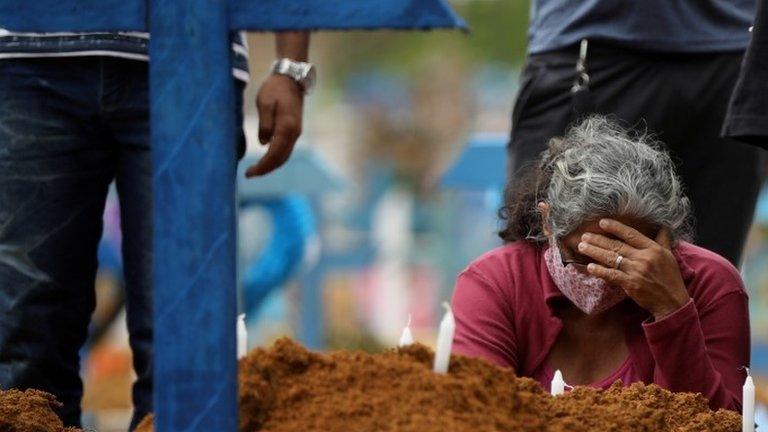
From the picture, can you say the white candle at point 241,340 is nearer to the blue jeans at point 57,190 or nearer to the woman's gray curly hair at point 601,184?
the blue jeans at point 57,190

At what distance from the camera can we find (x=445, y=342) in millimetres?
1693

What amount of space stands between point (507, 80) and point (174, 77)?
14749 millimetres

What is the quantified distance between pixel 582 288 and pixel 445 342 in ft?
3.51

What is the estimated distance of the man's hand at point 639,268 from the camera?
260 cm

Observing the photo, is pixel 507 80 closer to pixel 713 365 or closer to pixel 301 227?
pixel 301 227

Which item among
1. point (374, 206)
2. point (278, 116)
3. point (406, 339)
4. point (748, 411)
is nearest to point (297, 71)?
point (278, 116)

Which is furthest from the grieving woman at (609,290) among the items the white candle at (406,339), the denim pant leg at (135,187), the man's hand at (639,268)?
the white candle at (406,339)

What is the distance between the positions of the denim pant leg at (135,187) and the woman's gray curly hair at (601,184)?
813 mm

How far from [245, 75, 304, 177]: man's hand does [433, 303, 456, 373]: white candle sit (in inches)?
45.6

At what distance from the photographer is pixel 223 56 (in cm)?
159

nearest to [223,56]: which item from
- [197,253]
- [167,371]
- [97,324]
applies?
[197,253]

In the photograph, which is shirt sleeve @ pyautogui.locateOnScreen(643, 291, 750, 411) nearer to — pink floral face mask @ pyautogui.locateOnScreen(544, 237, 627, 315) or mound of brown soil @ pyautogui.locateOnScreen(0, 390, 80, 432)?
pink floral face mask @ pyautogui.locateOnScreen(544, 237, 627, 315)

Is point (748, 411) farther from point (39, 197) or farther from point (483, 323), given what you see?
point (39, 197)

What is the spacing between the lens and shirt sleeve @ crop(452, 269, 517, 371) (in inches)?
107
